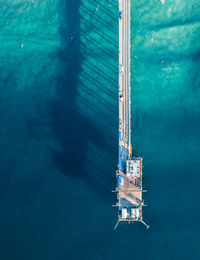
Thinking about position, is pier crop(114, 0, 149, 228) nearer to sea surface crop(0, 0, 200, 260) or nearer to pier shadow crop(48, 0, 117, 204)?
sea surface crop(0, 0, 200, 260)

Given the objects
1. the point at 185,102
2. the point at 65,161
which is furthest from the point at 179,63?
the point at 65,161

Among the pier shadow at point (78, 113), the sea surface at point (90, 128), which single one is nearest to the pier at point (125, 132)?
the sea surface at point (90, 128)

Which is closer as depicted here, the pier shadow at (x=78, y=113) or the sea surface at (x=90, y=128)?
the sea surface at (x=90, y=128)

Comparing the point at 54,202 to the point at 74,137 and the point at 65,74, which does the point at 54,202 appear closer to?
the point at 74,137

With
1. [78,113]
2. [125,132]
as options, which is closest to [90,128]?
[78,113]

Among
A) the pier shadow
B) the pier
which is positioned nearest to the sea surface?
the pier shadow

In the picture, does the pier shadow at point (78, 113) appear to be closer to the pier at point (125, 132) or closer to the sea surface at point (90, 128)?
the sea surface at point (90, 128)
